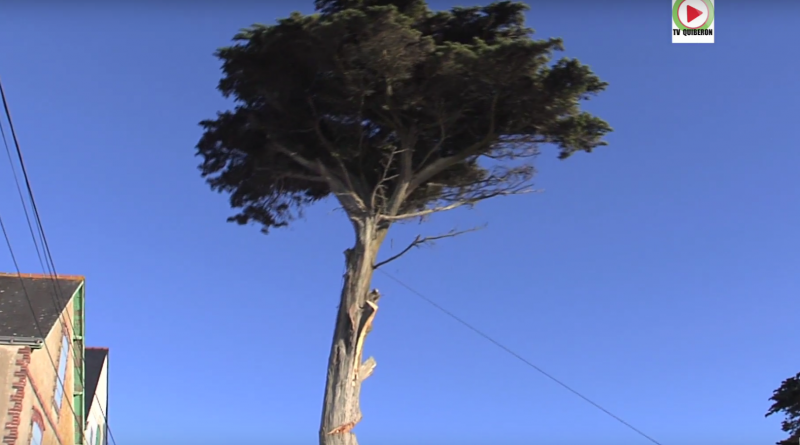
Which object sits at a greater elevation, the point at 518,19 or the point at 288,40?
the point at 518,19

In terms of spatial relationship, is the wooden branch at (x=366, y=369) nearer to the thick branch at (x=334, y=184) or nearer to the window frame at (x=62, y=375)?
the thick branch at (x=334, y=184)

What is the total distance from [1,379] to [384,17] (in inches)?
461

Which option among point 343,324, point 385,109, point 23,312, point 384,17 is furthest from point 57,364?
point 384,17

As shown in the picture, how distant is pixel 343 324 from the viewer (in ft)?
44.5

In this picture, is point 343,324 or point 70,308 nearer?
point 343,324

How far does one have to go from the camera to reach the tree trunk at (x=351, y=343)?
502 inches

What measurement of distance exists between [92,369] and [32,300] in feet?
25.4

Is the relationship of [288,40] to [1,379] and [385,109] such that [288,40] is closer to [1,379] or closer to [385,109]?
[385,109]

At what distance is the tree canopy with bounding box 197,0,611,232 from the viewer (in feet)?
43.0

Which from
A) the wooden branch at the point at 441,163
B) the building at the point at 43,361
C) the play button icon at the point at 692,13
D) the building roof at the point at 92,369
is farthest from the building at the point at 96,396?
the play button icon at the point at 692,13

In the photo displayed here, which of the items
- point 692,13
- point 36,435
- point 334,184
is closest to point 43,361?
point 36,435

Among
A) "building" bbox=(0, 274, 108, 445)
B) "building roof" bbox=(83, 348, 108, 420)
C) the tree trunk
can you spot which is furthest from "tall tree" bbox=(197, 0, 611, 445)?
"building roof" bbox=(83, 348, 108, 420)

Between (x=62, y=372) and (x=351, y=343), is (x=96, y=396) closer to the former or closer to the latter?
(x=62, y=372)

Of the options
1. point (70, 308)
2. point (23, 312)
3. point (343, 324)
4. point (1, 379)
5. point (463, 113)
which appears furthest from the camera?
point (70, 308)
